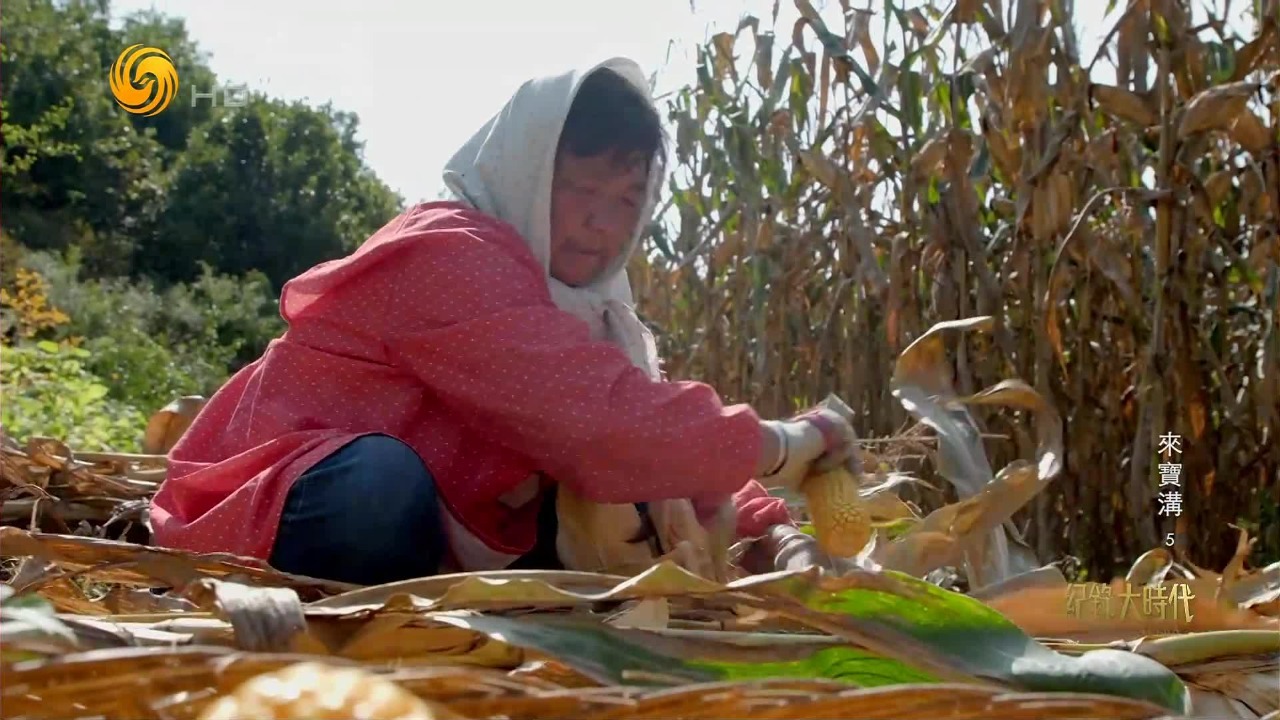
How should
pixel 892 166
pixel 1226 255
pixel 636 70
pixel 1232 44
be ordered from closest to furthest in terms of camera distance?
pixel 636 70
pixel 1232 44
pixel 1226 255
pixel 892 166

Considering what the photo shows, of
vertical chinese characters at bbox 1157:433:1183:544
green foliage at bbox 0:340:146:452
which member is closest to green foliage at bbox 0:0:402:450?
green foliage at bbox 0:340:146:452

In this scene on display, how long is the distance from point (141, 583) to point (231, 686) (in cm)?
39

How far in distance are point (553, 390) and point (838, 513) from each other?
228 mm

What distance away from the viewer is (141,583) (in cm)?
74

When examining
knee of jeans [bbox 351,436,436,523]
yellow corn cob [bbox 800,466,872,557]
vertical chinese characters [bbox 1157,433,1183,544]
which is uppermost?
knee of jeans [bbox 351,436,436,523]

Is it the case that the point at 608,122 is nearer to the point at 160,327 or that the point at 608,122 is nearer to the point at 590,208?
the point at 590,208

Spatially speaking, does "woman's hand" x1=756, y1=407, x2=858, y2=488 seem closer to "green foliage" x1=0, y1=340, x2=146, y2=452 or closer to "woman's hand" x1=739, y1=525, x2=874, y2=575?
"woman's hand" x1=739, y1=525, x2=874, y2=575

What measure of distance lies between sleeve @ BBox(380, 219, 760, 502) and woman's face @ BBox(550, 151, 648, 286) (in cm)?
11

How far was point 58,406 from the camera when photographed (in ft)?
9.93

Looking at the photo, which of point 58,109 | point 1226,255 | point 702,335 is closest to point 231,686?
point 1226,255

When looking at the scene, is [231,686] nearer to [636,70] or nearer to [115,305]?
[636,70]

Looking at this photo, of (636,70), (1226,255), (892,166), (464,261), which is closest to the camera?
(464,261)

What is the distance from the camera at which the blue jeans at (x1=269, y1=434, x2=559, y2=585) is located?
87cm

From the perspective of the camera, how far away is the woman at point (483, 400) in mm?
873
